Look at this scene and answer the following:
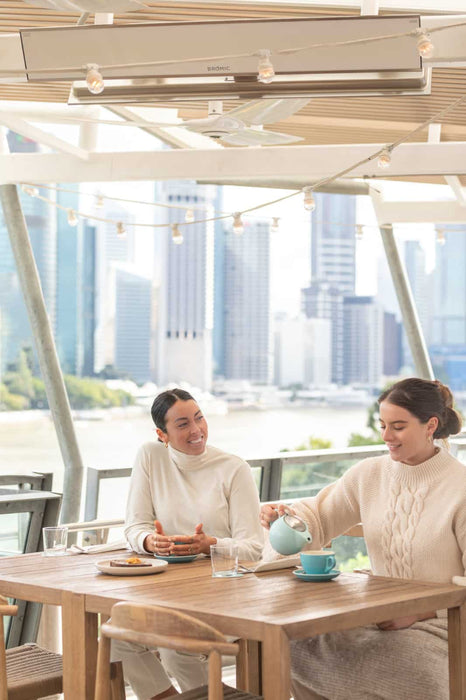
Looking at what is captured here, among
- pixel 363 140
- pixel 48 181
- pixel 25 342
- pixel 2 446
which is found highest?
pixel 363 140

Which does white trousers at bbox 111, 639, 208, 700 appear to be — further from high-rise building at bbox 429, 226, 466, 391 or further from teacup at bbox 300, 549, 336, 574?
high-rise building at bbox 429, 226, 466, 391

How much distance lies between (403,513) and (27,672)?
134 cm

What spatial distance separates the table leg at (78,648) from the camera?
9.39 feet

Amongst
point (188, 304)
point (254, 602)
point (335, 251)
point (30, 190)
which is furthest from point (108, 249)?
point (335, 251)

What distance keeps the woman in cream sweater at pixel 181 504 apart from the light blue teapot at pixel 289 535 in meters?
0.22

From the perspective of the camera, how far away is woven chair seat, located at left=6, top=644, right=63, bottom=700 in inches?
118

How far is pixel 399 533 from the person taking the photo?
131 inches

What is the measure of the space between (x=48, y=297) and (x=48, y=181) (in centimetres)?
125

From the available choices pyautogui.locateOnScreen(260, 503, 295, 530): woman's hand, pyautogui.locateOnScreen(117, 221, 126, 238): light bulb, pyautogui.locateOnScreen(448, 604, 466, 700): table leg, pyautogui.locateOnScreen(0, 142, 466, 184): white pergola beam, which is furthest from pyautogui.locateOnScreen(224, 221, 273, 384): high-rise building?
pyautogui.locateOnScreen(448, 604, 466, 700): table leg

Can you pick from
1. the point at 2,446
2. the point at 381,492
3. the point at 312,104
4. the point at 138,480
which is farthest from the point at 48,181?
the point at 2,446

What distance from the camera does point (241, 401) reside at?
14281 mm

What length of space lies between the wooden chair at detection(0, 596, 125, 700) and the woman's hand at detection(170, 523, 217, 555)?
0.53 meters

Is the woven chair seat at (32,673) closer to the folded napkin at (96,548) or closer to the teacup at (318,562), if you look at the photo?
the folded napkin at (96,548)

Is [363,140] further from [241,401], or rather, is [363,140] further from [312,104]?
[241,401]
